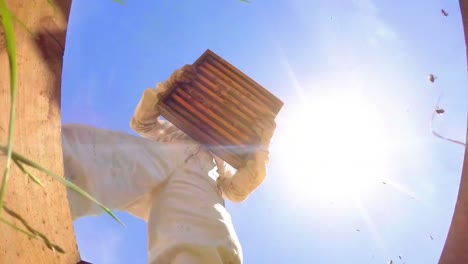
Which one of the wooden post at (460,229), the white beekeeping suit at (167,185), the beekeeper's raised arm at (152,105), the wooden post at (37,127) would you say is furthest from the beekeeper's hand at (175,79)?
the wooden post at (460,229)

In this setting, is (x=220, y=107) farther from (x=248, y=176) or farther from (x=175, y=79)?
(x=248, y=176)

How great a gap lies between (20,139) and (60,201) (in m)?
0.22

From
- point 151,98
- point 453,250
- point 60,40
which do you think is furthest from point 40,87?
point 151,98

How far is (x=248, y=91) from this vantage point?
2918 mm

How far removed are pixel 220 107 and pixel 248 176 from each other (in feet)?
1.50

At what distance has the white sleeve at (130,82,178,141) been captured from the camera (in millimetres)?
2779

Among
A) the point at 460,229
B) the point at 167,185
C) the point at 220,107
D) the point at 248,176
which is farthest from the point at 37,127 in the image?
the point at 220,107

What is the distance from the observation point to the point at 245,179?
2.52 meters

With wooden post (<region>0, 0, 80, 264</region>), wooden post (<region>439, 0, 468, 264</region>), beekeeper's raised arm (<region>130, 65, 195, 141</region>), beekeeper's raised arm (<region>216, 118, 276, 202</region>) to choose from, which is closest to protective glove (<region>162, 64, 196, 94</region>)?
beekeeper's raised arm (<region>130, 65, 195, 141</region>)

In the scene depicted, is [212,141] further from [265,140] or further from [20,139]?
[20,139]

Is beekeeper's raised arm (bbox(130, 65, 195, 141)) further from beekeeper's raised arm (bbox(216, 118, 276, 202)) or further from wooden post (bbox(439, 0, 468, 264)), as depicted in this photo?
wooden post (bbox(439, 0, 468, 264))

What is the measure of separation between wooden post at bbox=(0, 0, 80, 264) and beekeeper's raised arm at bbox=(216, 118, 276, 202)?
4.29 feet

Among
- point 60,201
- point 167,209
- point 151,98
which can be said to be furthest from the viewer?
point 151,98

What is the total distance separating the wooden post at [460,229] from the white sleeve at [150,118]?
1.79m
